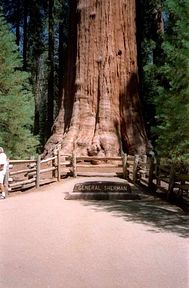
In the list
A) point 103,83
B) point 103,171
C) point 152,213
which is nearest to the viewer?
point 152,213

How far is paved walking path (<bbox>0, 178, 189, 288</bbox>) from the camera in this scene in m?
5.13

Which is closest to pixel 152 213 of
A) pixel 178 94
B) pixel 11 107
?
pixel 178 94

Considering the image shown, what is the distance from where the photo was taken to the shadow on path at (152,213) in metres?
8.19

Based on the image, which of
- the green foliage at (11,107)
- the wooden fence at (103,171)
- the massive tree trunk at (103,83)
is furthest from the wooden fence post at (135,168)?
the green foliage at (11,107)

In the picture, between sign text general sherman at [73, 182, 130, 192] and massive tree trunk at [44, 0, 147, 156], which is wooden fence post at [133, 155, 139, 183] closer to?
massive tree trunk at [44, 0, 147, 156]

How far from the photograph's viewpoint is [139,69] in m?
26.0

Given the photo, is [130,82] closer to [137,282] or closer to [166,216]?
[166,216]

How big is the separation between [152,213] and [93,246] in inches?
129

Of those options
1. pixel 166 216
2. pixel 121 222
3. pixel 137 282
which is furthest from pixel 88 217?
pixel 137 282

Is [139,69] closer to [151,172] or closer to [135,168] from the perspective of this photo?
[135,168]

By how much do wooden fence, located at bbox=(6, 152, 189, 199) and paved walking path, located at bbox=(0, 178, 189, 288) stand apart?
1.68 m

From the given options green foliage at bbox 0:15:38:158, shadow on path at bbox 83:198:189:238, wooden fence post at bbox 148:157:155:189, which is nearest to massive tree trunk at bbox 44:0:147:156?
green foliage at bbox 0:15:38:158

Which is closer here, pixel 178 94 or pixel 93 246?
pixel 93 246

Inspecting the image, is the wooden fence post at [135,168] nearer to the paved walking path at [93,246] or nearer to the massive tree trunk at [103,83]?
the massive tree trunk at [103,83]
